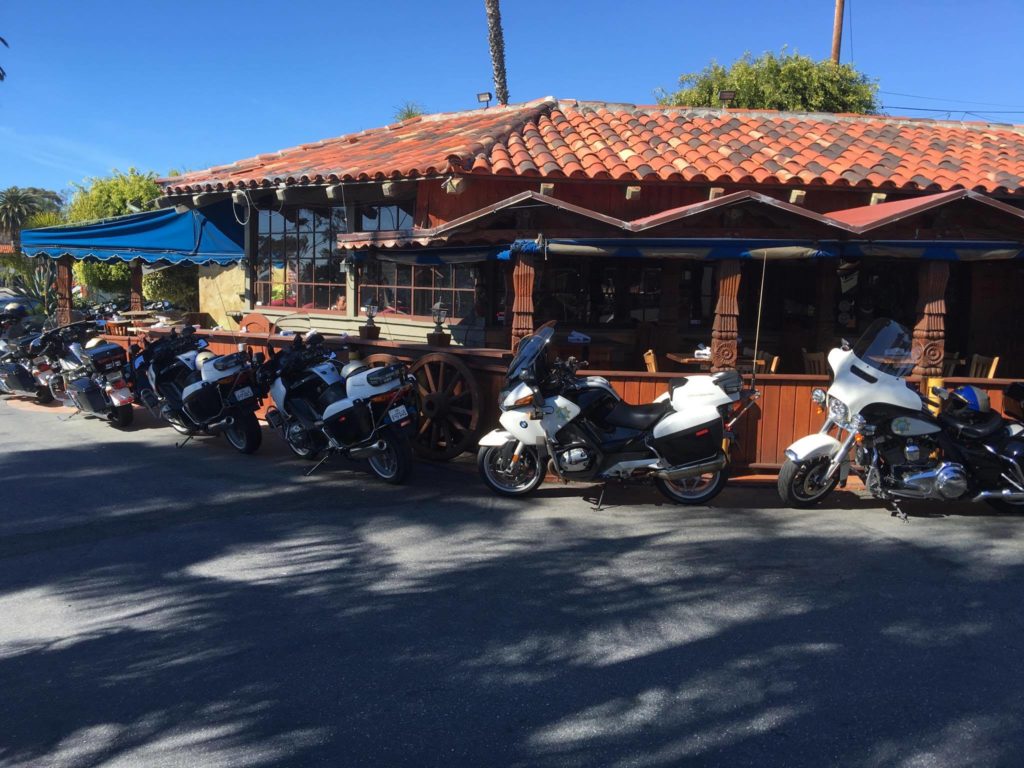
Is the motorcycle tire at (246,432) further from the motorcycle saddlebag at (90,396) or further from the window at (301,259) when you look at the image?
the window at (301,259)

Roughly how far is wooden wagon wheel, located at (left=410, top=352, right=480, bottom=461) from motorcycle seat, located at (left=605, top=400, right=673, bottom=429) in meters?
1.46

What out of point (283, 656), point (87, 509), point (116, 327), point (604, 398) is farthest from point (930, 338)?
point (116, 327)

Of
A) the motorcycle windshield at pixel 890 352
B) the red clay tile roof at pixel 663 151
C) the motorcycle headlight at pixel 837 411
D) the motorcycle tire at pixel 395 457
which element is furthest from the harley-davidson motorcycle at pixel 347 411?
the motorcycle windshield at pixel 890 352

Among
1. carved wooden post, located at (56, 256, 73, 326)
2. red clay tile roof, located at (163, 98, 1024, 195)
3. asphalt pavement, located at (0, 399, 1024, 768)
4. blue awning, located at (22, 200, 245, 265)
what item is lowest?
asphalt pavement, located at (0, 399, 1024, 768)

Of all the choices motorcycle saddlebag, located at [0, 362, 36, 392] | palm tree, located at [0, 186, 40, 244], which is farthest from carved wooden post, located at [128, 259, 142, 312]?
palm tree, located at [0, 186, 40, 244]

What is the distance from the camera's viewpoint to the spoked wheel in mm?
6570

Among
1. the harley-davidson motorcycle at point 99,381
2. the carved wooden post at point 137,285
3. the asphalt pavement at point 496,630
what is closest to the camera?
the asphalt pavement at point 496,630

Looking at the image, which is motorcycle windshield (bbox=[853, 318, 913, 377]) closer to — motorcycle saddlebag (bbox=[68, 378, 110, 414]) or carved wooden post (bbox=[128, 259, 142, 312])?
motorcycle saddlebag (bbox=[68, 378, 110, 414])

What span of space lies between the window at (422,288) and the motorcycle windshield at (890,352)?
5.55m

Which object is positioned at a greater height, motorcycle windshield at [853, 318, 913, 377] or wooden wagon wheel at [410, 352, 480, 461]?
motorcycle windshield at [853, 318, 913, 377]

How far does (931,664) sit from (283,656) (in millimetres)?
3112

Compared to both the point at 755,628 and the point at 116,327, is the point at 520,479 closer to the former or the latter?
the point at 755,628

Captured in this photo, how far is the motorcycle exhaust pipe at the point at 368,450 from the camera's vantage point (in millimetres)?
7070

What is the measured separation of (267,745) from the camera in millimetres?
3131
